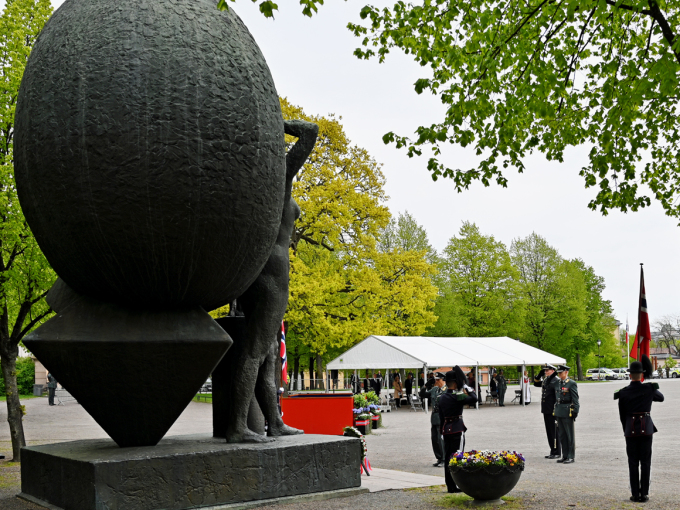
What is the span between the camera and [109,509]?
586 cm

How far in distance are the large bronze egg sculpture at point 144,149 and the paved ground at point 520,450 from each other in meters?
2.65

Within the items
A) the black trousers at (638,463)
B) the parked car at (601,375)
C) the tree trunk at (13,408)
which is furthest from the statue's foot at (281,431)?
the parked car at (601,375)

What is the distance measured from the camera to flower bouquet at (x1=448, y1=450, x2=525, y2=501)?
7.50 meters

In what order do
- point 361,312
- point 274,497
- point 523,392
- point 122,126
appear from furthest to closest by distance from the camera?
point 523,392
point 361,312
point 274,497
point 122,126

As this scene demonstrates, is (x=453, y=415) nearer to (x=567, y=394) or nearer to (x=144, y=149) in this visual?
(x=567, y=394)

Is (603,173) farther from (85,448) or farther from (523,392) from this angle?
(523,392)

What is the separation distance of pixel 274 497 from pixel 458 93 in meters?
8.27

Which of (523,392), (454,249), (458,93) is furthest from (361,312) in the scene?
(454,249)

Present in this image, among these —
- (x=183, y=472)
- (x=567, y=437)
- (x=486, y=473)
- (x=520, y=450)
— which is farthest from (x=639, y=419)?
(x=520, y=450)

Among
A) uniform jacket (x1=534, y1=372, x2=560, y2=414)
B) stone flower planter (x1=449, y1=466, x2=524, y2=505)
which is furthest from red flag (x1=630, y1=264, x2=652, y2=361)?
stone flower planter (x1=449, y1=466, x2=524, y2=505)

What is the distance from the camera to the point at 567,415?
12430 millimetres

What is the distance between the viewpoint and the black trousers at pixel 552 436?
42.1 ft

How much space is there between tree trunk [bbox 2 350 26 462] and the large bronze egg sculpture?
→ 6.92 m

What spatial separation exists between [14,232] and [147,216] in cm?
643
